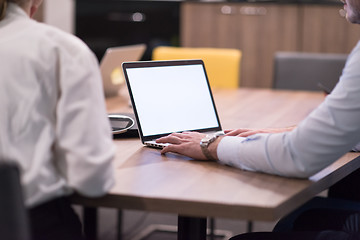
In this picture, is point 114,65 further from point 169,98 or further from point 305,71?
point 305,71

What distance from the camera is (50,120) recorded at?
3.99ft

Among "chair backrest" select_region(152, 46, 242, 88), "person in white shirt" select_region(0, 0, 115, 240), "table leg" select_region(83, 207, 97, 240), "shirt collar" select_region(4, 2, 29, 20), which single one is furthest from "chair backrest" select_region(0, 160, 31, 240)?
"chair backrest" select_region(152, 46, 242, 88)

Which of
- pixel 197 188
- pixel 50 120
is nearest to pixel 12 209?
pixel 50 120

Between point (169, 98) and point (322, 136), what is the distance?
1.95 feet

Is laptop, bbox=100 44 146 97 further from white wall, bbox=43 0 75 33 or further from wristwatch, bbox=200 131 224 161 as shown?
white wall, bbox=43 0 75 33

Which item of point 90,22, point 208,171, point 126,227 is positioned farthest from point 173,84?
point 90,22

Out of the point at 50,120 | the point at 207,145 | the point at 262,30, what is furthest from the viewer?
the point at 262,30

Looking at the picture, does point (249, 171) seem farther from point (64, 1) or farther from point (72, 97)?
point (64, 1)

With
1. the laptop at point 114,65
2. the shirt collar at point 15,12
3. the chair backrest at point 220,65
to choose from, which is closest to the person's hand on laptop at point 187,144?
the shirt collar at point 15,12

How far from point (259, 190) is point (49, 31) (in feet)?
1.78

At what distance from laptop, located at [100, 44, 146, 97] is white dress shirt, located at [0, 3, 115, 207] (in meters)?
1.47

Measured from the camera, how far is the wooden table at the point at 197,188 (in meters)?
1.24

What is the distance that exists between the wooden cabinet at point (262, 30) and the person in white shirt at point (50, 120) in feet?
14.0

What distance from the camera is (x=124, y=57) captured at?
2.85m
